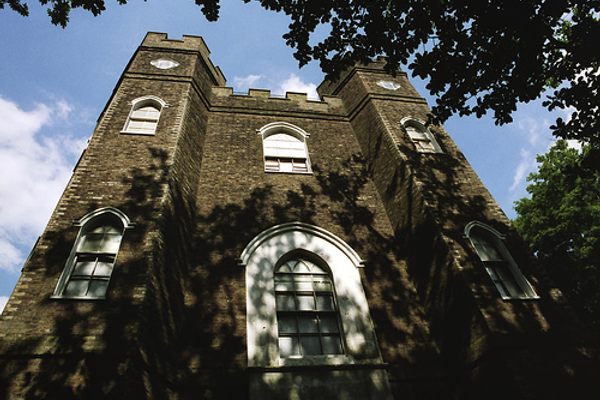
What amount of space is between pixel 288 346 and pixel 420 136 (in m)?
7.59

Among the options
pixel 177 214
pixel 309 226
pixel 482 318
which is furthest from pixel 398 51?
pixel 177 214

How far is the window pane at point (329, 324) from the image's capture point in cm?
689

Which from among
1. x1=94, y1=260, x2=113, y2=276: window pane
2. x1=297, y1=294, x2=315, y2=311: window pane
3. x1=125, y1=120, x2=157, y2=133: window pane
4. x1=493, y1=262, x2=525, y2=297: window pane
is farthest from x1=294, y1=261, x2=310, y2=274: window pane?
x1=125, y1=120, x2=157, y2=133: window pane

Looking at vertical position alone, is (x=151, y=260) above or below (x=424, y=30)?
below

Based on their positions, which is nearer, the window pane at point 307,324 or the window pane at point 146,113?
the window pane at point 307,324

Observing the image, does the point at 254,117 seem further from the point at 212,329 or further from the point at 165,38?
the point at 212,329

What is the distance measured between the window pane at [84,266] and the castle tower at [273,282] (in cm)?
2

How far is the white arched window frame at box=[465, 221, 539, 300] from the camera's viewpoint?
708cm

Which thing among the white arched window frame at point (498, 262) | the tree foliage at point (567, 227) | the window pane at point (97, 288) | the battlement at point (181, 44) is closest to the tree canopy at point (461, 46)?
the white arched window frame at point (498, 262)

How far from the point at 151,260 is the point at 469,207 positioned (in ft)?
22.6

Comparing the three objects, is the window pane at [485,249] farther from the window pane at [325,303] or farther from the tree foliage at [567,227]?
the tree foliage at [567,227]

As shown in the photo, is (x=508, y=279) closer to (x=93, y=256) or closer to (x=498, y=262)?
(x=498, y=262)

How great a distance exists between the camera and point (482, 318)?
6.08 meters

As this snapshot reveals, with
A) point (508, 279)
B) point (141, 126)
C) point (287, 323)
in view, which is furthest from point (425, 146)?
point (141, 126)
